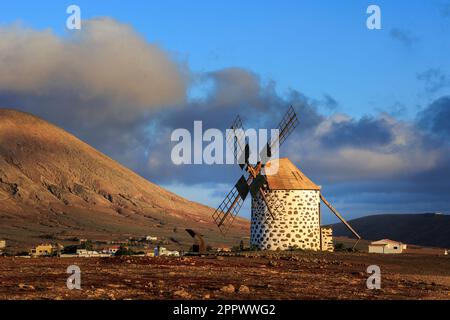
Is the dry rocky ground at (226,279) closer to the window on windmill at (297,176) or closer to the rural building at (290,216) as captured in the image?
the rural building at (290,216)

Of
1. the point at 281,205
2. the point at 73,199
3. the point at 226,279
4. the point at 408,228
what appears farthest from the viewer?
the point at 73,199

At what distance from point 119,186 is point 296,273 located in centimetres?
14868

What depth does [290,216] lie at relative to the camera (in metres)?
53.8

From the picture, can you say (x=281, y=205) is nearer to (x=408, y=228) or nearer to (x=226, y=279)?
(x=226, y=279)

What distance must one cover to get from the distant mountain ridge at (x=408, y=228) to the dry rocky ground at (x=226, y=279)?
297 feet

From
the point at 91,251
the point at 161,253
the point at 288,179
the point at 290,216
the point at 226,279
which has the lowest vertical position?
the point at 226,279

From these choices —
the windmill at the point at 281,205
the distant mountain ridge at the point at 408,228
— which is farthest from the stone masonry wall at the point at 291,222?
the distant mountain ridge at the point at 408,228

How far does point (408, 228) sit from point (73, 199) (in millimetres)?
65720

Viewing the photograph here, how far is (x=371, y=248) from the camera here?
6172 cm

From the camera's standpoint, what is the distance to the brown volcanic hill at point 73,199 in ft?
436

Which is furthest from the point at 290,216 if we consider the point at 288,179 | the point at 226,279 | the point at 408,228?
the point at 408,228

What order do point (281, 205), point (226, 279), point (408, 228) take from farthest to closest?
point (408, 228) < point (281, 205) < point (226, 279)

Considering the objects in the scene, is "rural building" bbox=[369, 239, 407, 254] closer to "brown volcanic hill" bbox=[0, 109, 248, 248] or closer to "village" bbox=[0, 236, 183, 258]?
"village" bbox=[0, 236, 183, 258]
